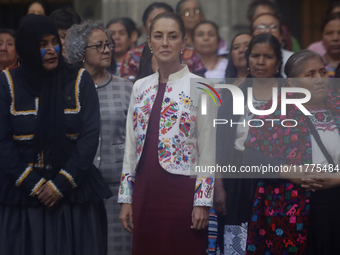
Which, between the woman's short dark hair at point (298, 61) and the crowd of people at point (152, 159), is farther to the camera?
the woman's short dark hair at point (298, 61)

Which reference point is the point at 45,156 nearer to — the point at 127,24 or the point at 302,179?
the point at 302,179

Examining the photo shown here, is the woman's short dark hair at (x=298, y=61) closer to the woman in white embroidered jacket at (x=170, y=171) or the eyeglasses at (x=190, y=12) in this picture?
the woman in white embroidered jacket at (x=170, y=171)

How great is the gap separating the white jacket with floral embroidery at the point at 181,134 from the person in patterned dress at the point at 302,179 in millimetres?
423

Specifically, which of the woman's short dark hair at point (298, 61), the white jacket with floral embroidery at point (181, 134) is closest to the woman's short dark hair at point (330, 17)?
the woman's short dark hair at point (298, 61)

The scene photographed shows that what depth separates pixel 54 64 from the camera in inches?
133

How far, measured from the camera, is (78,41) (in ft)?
12.9

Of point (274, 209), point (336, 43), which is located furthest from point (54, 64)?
point (336, 43)

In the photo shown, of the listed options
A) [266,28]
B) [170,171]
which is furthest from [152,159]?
[266,28]

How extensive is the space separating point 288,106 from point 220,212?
90 centimetres

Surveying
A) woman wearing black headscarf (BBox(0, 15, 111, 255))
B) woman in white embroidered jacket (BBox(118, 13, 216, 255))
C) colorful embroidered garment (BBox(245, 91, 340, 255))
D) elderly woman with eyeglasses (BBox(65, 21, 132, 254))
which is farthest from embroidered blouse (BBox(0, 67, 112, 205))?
colorful embroidered garment (BBox(245, 91, 340, 255))

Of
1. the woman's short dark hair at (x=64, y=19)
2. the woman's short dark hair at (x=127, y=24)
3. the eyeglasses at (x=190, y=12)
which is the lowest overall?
the woman's short dark hair at (x=64, y=19)

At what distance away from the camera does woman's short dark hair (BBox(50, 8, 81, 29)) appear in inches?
169

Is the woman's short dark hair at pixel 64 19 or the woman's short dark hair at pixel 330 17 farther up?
the woman's short dark hair at pixel 330 17

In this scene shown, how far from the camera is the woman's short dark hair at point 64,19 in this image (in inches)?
169
